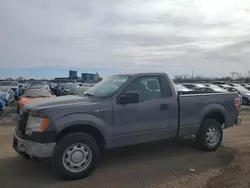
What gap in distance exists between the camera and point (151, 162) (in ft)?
20.3

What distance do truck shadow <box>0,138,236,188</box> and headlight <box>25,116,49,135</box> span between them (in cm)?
89

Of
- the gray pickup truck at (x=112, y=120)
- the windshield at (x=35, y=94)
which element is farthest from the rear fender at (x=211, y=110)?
the windshield at (x=35, y=94)

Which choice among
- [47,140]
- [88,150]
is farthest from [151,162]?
[47,140]

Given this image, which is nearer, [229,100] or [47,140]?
[47,140]

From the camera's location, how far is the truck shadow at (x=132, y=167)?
200 inches

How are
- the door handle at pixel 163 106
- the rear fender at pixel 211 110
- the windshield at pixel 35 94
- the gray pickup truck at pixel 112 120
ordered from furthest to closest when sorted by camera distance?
1. the windshield at pixel 35 94
2. the rear fender at pixel 211 110
3. the door handle at pixel 163 106
4. the gray pickup truck at pixel 112 120

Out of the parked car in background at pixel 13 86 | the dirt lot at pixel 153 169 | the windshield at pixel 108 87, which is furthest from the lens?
the parked car in background at pixel 13 86

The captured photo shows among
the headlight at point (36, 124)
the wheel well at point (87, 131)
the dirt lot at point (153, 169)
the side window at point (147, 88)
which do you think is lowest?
the dirt lot at point (153, 169)

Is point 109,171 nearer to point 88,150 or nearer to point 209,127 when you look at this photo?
point 88,150

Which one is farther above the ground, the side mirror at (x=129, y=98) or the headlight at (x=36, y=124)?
the side mirror at (x=129, y=98)

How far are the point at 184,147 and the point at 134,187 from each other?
2.95 metres

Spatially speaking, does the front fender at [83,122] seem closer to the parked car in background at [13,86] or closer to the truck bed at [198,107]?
the truck bed at [198,107]

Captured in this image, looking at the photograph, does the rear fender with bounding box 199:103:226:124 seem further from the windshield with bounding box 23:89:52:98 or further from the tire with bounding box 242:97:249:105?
the tire with bounding box 242:97:249:105

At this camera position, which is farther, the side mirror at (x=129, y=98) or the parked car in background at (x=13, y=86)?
the parked car in background at (x=13, y=86)
